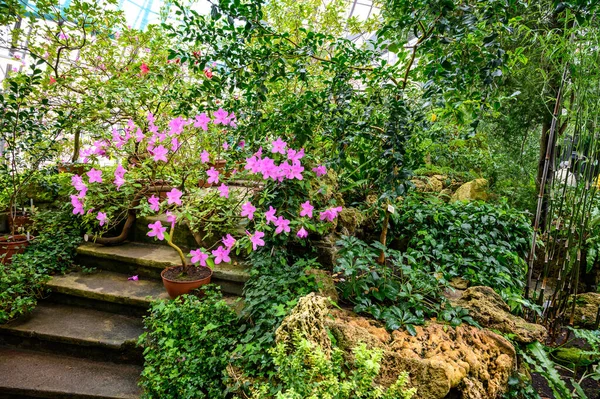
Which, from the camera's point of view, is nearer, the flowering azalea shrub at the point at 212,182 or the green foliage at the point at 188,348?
the green foliage at the point at 188,348

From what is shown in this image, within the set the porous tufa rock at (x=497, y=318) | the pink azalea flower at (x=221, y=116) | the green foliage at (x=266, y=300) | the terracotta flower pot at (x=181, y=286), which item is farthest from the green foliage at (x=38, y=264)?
the porous tufa rock at (x=497, y=318)

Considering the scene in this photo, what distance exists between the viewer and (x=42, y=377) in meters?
2.06

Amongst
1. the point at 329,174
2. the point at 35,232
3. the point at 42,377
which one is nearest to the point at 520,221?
the point at 329,174

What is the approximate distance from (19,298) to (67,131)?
1571 millimetres

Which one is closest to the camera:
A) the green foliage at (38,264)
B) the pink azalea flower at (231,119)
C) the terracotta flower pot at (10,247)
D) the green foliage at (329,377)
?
the green foliage at (329,377)

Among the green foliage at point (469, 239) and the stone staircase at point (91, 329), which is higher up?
the green foliage at point (469, 239)

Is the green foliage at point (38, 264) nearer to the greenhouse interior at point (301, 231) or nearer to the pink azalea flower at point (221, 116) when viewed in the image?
the greenhouse interior at point (301, 231)

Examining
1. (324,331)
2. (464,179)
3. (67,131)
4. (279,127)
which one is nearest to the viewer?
(324,331)

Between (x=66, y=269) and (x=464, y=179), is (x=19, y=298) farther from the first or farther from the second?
(x=464, y=179)

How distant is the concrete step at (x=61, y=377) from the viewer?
1953mm

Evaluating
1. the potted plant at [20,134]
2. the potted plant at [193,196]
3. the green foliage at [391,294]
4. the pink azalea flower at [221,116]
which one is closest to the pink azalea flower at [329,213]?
the potted plant at [193,196]

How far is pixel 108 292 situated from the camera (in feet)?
8.49

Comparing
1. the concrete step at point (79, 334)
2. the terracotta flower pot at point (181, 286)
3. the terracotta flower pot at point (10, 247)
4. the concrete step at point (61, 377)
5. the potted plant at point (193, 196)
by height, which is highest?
the potted plant at point (193, 196)

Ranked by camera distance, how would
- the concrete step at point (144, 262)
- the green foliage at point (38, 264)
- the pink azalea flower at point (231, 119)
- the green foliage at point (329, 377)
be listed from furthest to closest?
the concrete step at point (144, 262)
the green foliage at point (38, 264)
the pink azalea flower at point (231, 119)
the green foliage at point (329, 377)
